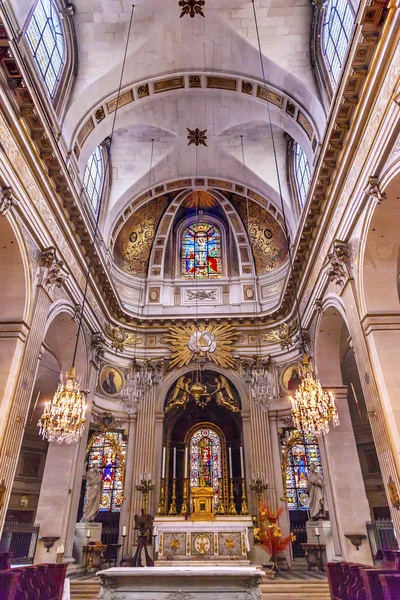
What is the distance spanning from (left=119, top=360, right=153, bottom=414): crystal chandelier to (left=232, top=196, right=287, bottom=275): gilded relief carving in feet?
21.4

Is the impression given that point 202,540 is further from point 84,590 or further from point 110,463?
point 110,463

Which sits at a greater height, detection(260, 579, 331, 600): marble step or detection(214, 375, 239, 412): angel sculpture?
detection(214, 375, 239, 412): angel sculpture

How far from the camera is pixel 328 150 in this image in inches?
370

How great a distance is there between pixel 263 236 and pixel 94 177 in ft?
25.3

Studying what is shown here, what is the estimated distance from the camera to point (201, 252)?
19578 millimetres

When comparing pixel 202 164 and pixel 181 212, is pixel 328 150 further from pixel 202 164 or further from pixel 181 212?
pixel 181 212

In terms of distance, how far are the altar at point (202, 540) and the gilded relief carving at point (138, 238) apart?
10511 mm

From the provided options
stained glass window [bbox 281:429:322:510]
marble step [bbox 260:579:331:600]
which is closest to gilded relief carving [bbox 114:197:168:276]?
stained glass window [bbox 281:429:322:510]

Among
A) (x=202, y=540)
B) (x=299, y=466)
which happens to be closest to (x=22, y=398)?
(x=202, y=540)

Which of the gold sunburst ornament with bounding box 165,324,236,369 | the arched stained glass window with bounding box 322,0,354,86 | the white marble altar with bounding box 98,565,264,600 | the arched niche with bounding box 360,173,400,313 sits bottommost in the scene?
the white marble altar with bounding box 98,565,264,600

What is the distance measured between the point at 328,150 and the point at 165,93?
6741 millimetres

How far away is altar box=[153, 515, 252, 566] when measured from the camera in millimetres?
10828

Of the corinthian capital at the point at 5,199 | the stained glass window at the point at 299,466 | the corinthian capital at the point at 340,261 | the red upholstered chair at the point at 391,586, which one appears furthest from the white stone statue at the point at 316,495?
the corinthian capital at the point at 5,199

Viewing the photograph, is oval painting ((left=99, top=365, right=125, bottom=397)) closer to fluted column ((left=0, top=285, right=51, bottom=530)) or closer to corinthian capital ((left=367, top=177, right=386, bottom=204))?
fluted column ((left=0, top=285, right=51, bottom=530))
